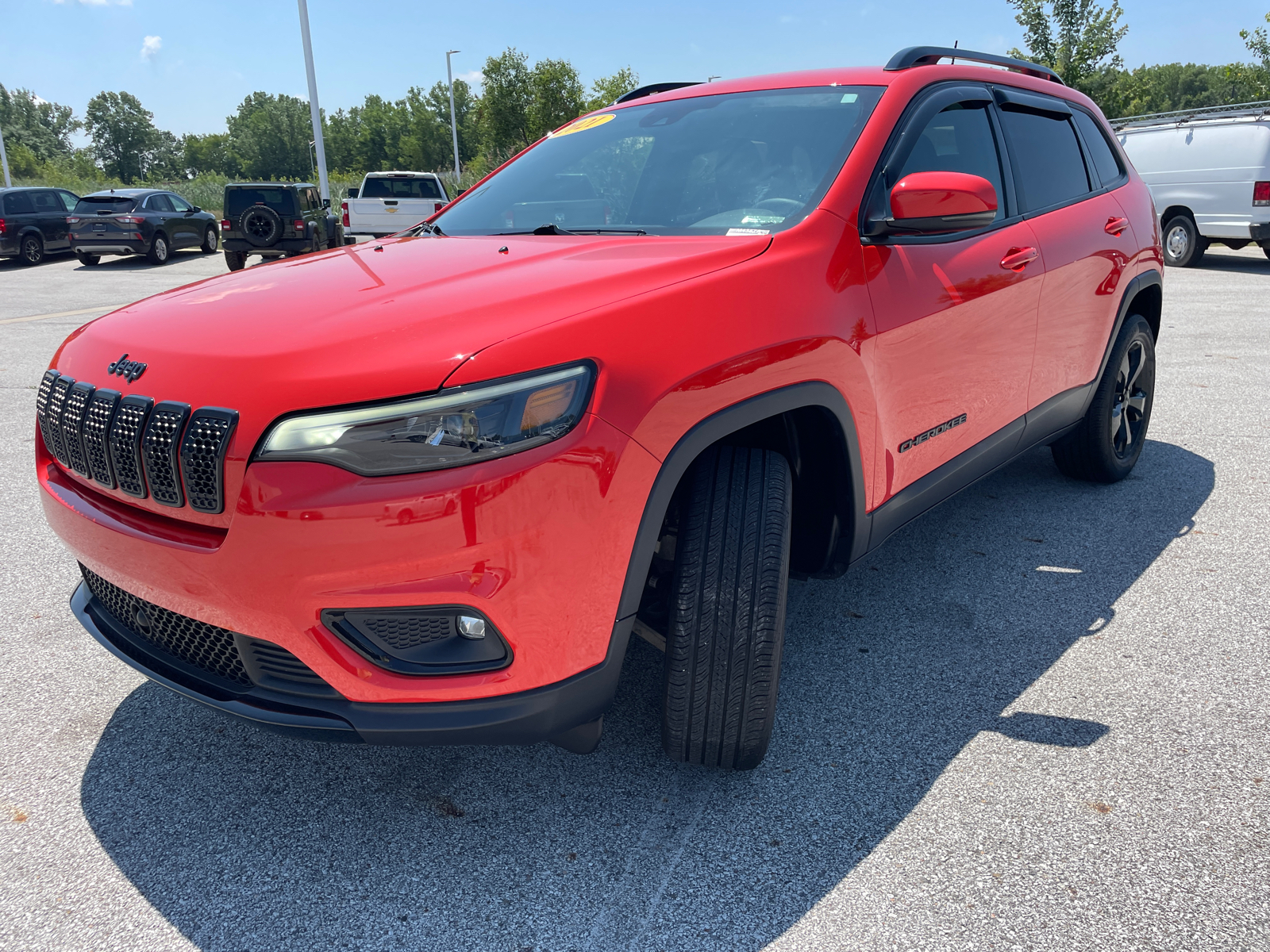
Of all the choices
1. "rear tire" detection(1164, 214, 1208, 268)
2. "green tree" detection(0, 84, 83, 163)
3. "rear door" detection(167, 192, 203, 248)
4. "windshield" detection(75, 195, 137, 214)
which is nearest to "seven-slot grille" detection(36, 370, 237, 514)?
"rear tire" detection(1164, 214, 1208, 268)

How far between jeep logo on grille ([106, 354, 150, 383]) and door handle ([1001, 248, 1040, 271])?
2.55 m

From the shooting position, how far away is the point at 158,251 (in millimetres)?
20109

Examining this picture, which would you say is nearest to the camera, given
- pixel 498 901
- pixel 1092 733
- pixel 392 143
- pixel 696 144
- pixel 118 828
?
pixel 498 901

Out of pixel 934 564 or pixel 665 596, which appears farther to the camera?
pixel 934 564

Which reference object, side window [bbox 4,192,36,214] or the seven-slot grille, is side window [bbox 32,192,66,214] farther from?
the seven-slot grille

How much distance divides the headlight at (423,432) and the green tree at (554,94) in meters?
56.3

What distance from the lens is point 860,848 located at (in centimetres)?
210

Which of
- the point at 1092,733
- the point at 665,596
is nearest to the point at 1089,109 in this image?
the point at 1092,733

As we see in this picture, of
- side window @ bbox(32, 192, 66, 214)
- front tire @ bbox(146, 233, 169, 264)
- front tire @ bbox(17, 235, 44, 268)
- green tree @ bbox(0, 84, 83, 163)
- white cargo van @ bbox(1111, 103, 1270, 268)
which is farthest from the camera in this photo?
green tree @ bbox(0, 84, 83, 163)

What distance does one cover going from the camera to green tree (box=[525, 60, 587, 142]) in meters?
54.9

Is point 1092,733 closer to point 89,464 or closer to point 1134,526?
point 1134,526

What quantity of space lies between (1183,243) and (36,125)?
5114 inches

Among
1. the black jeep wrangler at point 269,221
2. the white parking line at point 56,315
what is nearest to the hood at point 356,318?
the white parking line at point 56,315

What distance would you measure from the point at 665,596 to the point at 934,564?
5.86 ft
